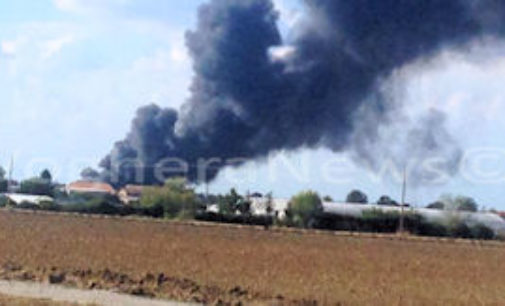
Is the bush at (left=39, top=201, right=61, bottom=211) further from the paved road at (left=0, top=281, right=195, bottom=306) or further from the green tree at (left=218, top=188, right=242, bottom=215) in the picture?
the paved road at (left=0, top=281, right=195, bottom=306)

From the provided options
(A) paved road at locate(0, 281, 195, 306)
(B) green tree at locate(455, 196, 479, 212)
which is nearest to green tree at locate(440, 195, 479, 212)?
(B) green tree at locate(455, 196, 479, 212)

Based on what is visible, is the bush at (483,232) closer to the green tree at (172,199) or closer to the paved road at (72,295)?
the green tree at (172,199)

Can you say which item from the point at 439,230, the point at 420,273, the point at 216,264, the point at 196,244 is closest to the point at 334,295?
the point at 216,264

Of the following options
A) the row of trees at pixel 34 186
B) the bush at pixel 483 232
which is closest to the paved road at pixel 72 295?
the bush at pixel 483 232

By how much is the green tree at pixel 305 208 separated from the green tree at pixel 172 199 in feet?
31.1

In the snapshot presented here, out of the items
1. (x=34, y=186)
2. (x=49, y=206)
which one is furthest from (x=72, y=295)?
(x=34, y=186)

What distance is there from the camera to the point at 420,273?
37.8 m

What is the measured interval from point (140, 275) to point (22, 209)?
199 feet

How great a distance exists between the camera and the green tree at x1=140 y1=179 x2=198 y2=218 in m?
86.8

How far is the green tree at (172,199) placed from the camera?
8681 centimetres

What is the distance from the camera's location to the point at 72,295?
22.2m

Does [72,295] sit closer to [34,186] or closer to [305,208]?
[305,208]

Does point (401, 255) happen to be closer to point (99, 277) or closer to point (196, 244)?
point (196, 244)

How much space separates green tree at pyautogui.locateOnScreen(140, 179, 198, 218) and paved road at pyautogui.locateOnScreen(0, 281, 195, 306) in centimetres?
6224
